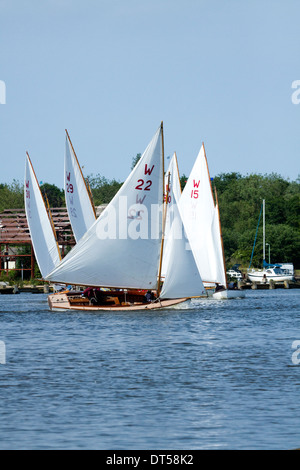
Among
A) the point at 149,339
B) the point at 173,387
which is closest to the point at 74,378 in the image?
the point at 173,387

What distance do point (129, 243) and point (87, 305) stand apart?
4.78 m

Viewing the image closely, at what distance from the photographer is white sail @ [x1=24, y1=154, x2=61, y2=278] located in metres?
64.0

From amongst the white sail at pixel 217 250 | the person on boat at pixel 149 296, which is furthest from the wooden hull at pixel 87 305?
the white sail at pixel 217 250

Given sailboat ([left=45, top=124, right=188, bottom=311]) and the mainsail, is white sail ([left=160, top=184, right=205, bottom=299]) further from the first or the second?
sailboat ([left=45, top=124, right=188, bottom=311])

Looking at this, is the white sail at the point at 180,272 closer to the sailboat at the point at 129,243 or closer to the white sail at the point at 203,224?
the sailboat at the point at 129,243

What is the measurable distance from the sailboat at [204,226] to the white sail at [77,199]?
8.20 meters

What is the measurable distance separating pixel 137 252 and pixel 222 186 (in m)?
143

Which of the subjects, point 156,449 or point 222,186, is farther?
point 222,186

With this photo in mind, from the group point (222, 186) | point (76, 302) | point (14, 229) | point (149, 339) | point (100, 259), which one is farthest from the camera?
point (222, 186)

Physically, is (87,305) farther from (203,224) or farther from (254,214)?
(254,214)

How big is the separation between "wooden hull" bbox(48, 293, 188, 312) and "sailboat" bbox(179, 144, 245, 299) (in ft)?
49.9

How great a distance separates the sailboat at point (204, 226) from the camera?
66.2m

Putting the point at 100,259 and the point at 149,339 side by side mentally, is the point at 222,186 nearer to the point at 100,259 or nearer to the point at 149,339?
the point at 100,259
